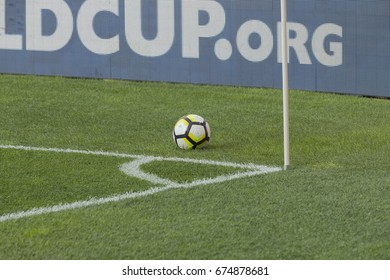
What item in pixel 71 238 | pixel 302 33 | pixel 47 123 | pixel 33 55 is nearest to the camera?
pixel 71 238

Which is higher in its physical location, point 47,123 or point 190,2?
point 190,2

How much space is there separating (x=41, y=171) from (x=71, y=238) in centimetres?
258

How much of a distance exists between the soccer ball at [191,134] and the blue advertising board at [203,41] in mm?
4431

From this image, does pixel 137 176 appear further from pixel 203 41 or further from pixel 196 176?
pixel 203 41

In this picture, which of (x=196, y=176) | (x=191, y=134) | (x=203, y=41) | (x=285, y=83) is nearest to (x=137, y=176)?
(x=196, y=176)

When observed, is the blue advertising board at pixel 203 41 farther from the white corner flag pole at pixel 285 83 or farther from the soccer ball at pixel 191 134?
the white corner flag pole at pixel 285 83

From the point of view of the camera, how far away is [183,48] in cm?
1681

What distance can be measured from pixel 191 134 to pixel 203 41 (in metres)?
4.97

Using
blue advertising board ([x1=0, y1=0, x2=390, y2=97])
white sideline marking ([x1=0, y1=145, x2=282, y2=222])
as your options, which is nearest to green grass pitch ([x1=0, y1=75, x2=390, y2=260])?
white sideline marking ([x1=0, y1=145, x2=282, y2=222])

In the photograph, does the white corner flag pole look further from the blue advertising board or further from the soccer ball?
the blue advertising board

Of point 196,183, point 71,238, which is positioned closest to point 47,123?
point 196,183

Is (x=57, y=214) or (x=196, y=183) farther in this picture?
(x=196, y=183)

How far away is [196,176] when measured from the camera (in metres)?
10.6

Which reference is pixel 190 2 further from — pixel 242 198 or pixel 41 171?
pixel 242 198
